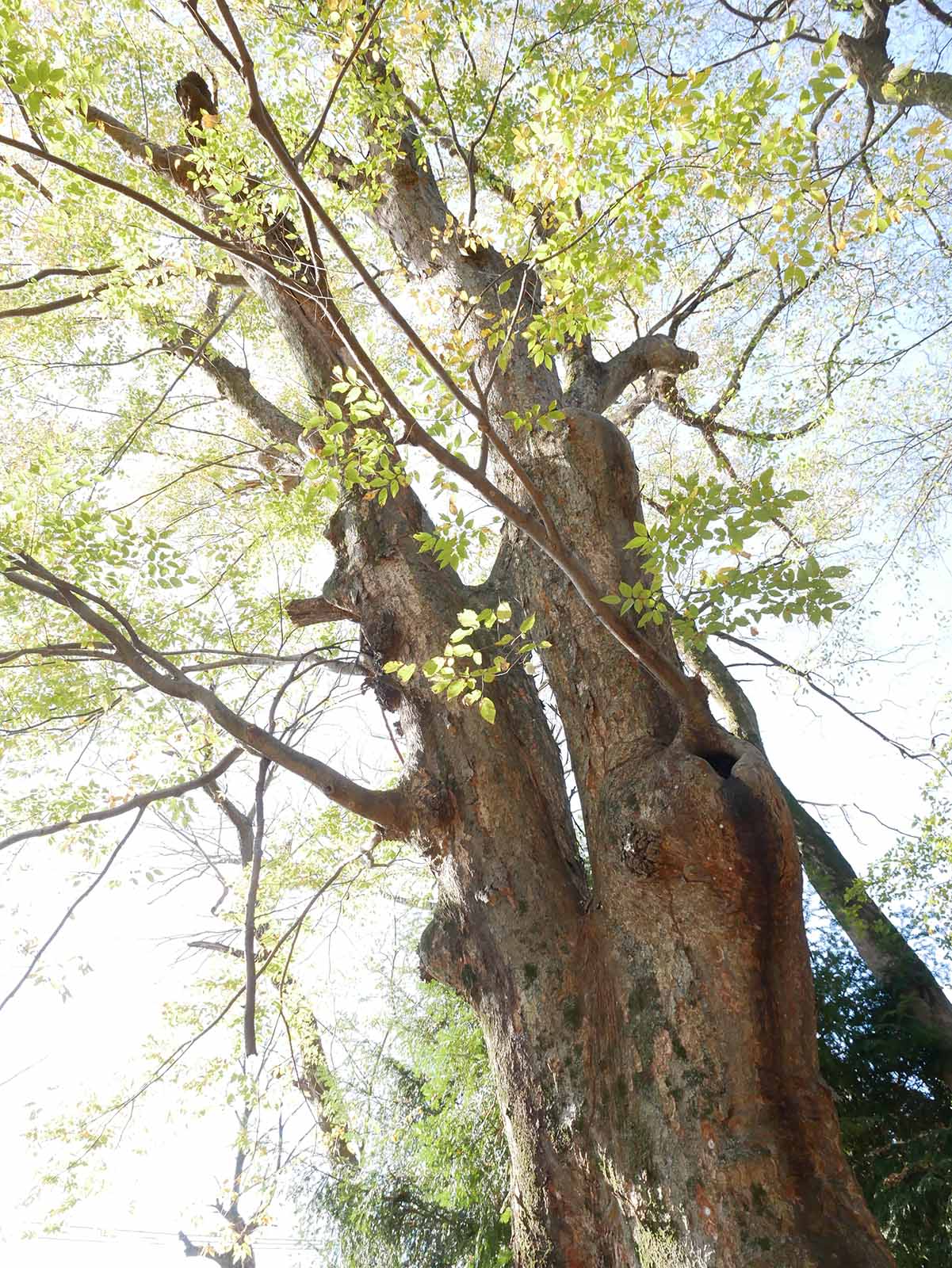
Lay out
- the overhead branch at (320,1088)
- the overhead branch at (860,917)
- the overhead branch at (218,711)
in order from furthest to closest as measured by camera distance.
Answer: the overhead branch at (320,1088) < the overhead branch at (860,917) < the overhead branch at (218,711)

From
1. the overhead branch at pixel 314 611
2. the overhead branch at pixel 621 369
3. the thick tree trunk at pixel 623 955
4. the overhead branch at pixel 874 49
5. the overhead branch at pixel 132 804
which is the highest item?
the overhead branch at pixel 874 49

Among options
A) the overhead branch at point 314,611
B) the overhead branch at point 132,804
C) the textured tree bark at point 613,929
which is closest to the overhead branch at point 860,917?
the textured tree bark at point 613,929

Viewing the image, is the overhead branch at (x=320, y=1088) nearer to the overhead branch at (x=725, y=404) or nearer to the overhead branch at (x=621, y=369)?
the overhead branch at (x=621, y=369)

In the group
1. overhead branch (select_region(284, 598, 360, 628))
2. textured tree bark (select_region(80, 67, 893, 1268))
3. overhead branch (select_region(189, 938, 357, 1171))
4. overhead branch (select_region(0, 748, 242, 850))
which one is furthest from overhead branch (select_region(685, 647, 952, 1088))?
overhead branch (select_region(189, 938, 357, 1171))

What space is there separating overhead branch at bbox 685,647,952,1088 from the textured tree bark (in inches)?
52.7

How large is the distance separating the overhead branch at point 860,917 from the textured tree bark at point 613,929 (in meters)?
1.34

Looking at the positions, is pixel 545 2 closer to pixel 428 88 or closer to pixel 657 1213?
pixel 428 88

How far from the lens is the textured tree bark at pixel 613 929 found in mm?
1994

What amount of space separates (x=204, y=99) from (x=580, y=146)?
8.35 feet

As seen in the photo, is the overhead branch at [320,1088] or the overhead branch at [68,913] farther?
the overhead branch at [320,1088]

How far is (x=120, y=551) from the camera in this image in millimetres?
3920

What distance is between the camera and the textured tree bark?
6.54ft

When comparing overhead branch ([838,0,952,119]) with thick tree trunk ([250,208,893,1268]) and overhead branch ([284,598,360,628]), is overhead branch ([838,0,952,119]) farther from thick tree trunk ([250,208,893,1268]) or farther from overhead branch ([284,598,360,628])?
overhead branch ([284,598,360,628])

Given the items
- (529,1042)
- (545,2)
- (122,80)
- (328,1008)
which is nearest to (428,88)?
(545,2)
